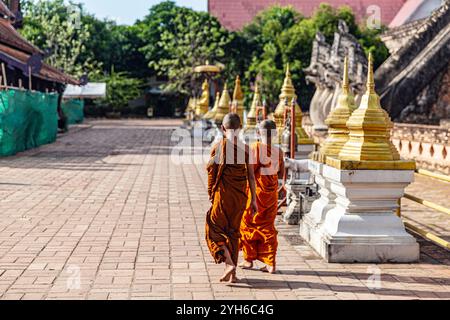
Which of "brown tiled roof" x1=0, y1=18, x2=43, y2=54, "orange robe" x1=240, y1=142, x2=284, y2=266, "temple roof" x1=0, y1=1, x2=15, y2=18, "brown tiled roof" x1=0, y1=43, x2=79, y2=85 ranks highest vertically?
"temple roof" x1=0, y1=1, x2=15, y2=18

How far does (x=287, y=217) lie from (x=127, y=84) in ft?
139

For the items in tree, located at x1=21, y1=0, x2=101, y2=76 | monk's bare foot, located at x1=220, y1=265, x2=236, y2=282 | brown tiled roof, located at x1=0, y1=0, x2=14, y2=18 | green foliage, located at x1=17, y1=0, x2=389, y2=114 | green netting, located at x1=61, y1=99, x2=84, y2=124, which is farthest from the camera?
tree, located at x1=21, y1=0, x2=101, y2=76

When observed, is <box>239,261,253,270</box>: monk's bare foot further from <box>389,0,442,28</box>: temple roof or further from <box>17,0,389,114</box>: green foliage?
<box>389,0,442,28</box>: temple roof

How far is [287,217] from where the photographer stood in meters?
9.08

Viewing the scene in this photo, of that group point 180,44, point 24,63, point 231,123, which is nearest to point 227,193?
point 231,123

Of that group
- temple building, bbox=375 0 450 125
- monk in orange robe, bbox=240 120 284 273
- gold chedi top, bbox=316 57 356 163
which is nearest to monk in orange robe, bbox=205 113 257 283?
monk in orange robe, bbox=240 120 284 273

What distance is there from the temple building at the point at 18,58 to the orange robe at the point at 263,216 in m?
15.2

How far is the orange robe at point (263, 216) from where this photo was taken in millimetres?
6609

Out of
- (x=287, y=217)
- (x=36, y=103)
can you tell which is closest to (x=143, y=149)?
(x=36, y=103)

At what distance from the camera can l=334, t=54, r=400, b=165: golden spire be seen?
682 cm

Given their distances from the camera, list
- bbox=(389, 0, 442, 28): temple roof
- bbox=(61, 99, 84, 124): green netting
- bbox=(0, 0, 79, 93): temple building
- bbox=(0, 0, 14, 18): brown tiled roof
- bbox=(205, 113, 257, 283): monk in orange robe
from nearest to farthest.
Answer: bbox=(205, 113, 257, 283): monk in orange robe < bbox=(0, 0, 79, 93): temple building < bbox=(0, 0, 14, 18): brown tiled roof < bbox=(61, 99, 84, 124): green netting < bbox=(389, 0, 442, 28): temple roof

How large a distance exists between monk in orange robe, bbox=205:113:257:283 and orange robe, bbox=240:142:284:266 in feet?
1.55

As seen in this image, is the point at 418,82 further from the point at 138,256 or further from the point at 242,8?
the point at 242,8
